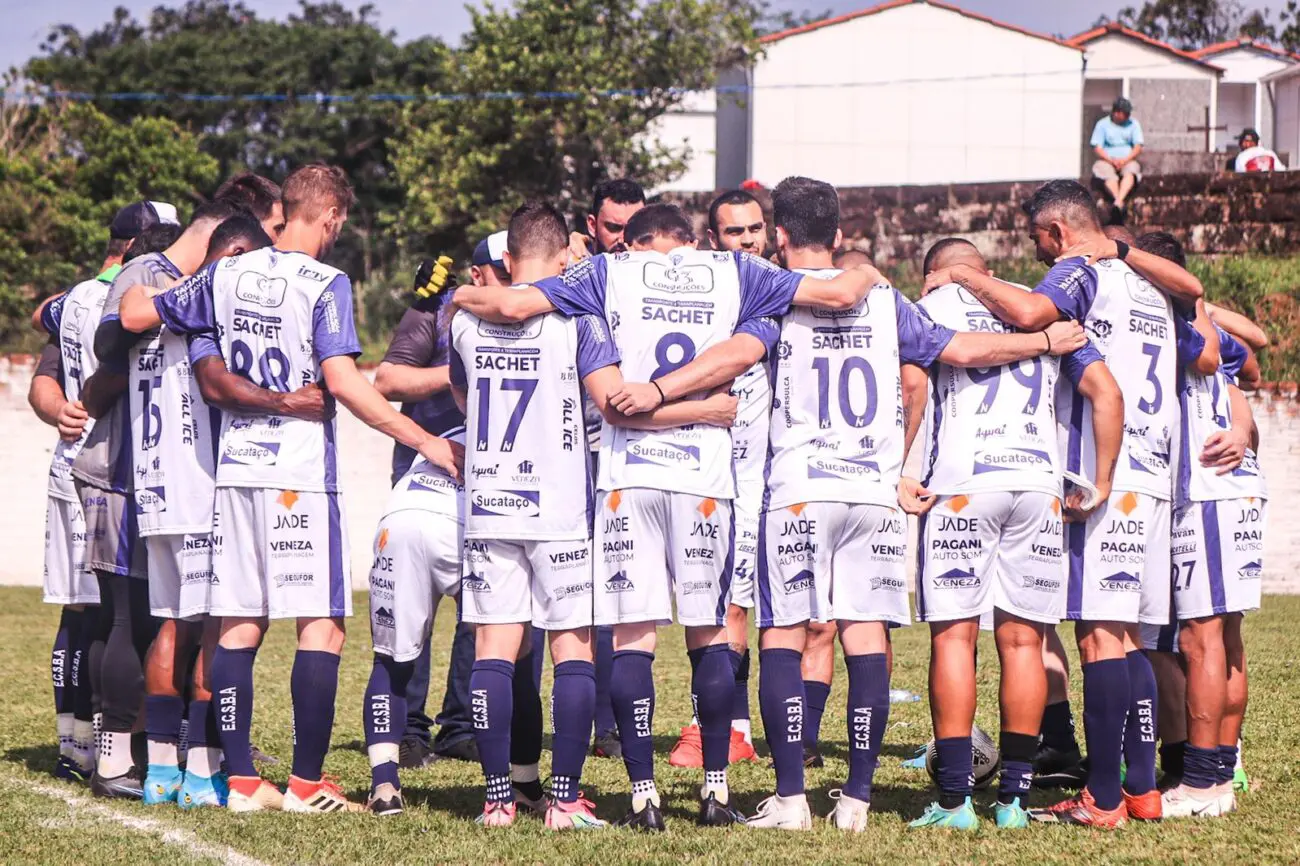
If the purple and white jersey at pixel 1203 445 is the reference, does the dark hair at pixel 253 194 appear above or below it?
above

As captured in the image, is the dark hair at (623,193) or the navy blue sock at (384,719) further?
the dark hair at (623,193)

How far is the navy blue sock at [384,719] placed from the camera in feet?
19.8

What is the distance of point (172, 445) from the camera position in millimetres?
6328

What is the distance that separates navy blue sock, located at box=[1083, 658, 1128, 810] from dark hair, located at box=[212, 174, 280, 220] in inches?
168

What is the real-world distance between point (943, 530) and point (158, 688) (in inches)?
131

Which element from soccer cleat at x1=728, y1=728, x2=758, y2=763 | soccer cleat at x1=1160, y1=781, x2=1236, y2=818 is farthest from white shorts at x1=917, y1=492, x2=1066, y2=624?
soccer cleat at x1=728, y1=728, x2=758, y2=763

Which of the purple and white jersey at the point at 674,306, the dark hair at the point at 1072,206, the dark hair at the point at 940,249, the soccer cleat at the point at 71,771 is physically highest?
the dark hair at the point at 1072,206

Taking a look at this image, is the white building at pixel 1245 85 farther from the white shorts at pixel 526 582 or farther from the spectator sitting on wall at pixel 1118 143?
the white shorts at pixel 526 582

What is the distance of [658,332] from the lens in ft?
19.4

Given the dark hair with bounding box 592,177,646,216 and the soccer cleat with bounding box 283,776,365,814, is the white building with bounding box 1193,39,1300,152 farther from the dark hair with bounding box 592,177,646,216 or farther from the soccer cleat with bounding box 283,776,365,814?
the soccer cleat with bounding box 283,776,365,814

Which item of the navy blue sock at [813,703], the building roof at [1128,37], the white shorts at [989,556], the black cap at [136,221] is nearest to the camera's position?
the white shorts at [989,556]

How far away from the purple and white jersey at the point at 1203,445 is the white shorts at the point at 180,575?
411 cm

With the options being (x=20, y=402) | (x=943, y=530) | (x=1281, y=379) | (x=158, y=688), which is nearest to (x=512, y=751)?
(x=158, y=688)

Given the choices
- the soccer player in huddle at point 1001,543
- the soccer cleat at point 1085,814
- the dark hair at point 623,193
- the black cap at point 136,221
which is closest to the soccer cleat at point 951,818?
the soccer player in huddle at point 1001,543
